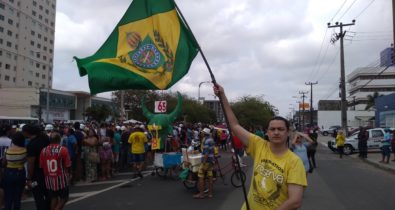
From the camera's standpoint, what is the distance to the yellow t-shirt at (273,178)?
11.4ft

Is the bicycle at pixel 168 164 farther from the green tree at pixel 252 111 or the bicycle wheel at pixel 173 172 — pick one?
the green tree at pixel 252 111

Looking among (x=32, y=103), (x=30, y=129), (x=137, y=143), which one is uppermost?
(x=32, y=103)

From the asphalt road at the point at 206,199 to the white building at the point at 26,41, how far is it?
88925mm

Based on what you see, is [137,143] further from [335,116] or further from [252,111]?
[335,116]

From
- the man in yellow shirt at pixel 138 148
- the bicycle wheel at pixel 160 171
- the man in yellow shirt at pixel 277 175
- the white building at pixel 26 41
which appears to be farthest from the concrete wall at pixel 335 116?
the man in yellow shirt at pixel 277 175

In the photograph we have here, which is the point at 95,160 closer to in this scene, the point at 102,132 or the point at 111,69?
the point at 102,132

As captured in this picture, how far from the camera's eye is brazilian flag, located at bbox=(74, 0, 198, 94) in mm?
5527

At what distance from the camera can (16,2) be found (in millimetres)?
105875

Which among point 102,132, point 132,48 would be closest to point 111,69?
point 132,48

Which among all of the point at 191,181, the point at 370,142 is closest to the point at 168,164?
the point at 191,181

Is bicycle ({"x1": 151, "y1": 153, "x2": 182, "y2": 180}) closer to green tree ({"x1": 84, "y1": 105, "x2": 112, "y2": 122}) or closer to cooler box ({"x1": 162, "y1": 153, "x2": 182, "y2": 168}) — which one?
cooler box ({"x1": 162, "y1": 153, "x2": 182, "y2": 168})

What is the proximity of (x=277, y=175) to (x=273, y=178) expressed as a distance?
0.14 ft

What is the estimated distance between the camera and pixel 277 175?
138 inches

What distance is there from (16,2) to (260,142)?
114239 mm
